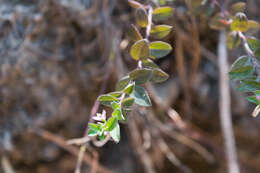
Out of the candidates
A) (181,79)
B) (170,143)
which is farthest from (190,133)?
(181,79)

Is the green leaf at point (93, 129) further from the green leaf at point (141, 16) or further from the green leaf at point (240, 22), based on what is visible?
the green leaf at point (240, 22)

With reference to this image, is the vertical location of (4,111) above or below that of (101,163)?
above

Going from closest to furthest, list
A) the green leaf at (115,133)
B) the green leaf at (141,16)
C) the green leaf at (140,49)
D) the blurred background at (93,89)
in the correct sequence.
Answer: the green leaf at (115,133) → the green leaf at (140,49) → the green leaf at (141,16) → the blurred background at (93,89)

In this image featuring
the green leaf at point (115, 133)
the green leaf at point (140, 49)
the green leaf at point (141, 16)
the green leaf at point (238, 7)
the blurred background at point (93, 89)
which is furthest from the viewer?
the blurred background at point (93, 89)

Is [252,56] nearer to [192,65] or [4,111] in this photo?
[192,65]

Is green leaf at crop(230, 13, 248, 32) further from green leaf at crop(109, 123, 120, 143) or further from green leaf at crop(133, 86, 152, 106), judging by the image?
green leaf at crop(109, 123, 120, 143)

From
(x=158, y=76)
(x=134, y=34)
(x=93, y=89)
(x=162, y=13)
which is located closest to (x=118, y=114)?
(x=158, y=76)

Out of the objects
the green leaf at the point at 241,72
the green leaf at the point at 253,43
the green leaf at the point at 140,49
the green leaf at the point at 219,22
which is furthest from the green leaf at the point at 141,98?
the green leaf at the point at 219,22
